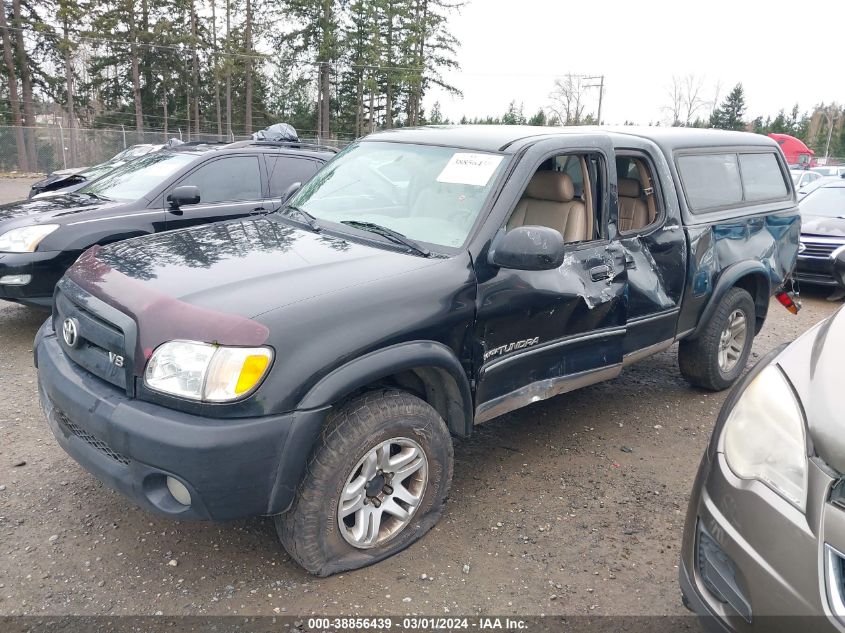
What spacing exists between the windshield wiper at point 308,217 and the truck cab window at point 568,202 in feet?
3.82

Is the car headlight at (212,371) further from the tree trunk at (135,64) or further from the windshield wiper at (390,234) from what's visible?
the tree trunk at (135,64)

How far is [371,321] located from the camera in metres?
2.56

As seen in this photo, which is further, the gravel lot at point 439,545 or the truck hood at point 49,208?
the truck hood at point 49,208

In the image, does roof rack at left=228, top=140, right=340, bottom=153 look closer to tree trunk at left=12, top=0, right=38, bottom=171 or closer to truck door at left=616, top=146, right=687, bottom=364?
truck door at left=616, top=146, right=687, bottom=364

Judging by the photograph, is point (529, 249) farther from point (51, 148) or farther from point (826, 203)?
point (51, 148)

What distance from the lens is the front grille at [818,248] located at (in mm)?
8598

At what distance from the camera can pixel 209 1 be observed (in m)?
36.3

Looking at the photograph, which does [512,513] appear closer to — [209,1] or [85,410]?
[85,410]

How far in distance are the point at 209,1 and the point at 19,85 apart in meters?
11.3

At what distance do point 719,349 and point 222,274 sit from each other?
146 inches

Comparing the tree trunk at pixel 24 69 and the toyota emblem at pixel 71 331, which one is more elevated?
the tree trunk at pixel 24 69

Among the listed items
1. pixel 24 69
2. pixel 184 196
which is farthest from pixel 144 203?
pixel 24 69

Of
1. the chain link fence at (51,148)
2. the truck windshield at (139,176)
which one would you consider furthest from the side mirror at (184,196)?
the chain link fence at (51,148)

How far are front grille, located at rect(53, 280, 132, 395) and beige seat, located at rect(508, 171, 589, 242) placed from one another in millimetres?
2203
